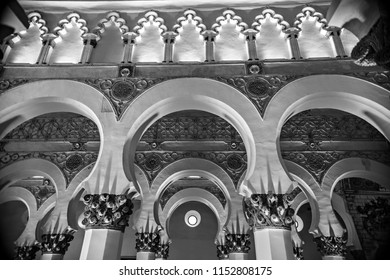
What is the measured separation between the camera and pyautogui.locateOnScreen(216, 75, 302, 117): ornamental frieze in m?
3.63

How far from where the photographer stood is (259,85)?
12.3 ft

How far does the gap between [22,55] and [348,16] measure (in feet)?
14.2

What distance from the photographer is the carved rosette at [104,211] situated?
312cm

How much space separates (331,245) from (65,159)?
5.49 metres

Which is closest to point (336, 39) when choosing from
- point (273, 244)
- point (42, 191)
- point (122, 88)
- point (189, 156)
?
point (273, 244)

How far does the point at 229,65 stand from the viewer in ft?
12.9

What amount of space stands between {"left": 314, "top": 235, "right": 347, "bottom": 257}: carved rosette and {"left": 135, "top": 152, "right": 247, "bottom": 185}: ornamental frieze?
1.87 meters

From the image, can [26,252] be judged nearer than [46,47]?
No

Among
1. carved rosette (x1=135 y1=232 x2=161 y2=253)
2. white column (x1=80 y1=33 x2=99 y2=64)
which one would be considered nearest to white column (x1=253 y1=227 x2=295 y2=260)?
carved rosette (x1=135 y1=232 x2=161 y2=253)

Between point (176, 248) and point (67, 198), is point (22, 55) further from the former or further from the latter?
point (176, 248)

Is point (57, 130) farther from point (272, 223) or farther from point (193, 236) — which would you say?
point (193, 236)

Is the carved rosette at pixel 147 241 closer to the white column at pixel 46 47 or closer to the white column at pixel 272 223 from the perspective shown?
the white column at pixel 272 223

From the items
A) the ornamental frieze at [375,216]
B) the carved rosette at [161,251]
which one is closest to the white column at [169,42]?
the carved rosette at [161,251]
